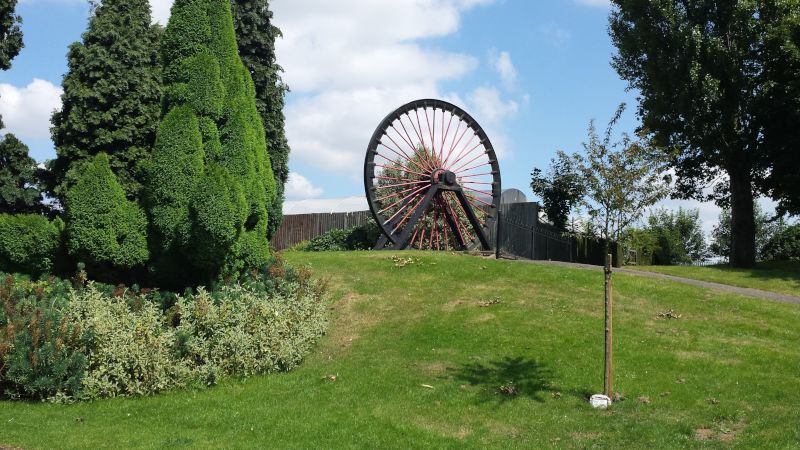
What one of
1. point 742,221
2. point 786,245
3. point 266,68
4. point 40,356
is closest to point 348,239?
point 266,68

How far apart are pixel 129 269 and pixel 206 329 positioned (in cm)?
319

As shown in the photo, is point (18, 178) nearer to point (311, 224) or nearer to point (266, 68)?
point (266, 68)

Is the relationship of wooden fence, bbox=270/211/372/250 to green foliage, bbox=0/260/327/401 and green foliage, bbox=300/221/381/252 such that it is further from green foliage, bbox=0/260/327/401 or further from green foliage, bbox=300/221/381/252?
green foliage, bbox=0/260/327/401

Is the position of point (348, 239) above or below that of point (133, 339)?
above

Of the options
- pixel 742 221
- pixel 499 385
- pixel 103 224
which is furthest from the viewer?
pixel 742 221

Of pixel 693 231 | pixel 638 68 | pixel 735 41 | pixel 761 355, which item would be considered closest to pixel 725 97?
pixel 735 41

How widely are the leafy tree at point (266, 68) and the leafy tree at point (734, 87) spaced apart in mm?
13445

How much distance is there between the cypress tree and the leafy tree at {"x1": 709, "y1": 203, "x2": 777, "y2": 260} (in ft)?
113

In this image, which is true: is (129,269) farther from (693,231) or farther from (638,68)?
(693,231)

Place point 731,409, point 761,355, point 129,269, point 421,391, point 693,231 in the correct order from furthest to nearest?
point 693,231 → point 129,269 → point 761,355 → point 421,391 → point 731,409

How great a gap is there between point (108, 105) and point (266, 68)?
6.21m

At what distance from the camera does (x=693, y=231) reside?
154ft

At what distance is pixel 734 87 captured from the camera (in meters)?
23.4

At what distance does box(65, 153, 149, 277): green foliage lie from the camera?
13.7 m
